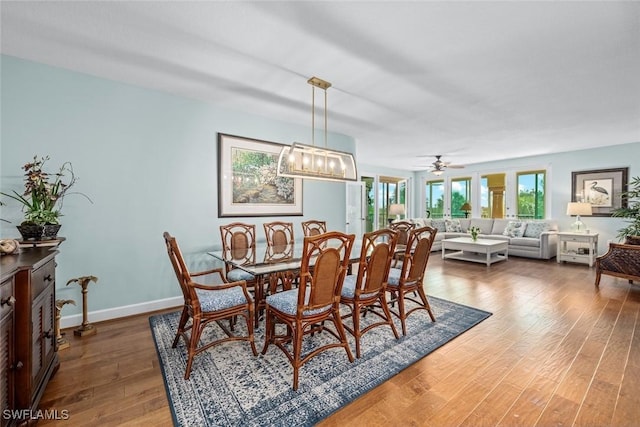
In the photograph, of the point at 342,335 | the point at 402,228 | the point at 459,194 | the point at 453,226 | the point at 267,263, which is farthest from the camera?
the point at 459,194

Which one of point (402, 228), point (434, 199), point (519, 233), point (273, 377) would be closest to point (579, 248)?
point (519, 233)

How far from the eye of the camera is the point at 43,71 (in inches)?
107

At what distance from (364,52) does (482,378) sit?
8.79 feet

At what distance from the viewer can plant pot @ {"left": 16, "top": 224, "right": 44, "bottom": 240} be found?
224 centimetres

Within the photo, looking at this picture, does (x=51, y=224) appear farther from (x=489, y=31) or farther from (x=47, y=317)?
(x=489, y=31)

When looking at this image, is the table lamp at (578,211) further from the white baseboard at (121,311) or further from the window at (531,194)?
the white baseboard at (121,311)

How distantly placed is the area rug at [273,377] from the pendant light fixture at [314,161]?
162cm

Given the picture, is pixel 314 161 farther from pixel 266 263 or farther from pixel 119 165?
pixel 119 165

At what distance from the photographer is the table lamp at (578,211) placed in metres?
5.87

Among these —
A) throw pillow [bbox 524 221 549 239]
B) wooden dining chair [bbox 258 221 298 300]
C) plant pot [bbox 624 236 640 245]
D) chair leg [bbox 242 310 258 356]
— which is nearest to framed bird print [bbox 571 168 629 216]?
throw pillow [bbox 524 221 549 239]

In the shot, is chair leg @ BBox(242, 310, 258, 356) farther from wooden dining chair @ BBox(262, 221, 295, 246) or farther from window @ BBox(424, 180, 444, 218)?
window @ BBox(424, 180, 444, 218)

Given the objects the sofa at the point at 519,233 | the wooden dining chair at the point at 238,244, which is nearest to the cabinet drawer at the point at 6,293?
the wooden dining chair at the point at 238,244

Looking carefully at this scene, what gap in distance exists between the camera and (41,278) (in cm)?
179

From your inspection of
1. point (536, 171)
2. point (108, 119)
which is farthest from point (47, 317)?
point (536, 171)
